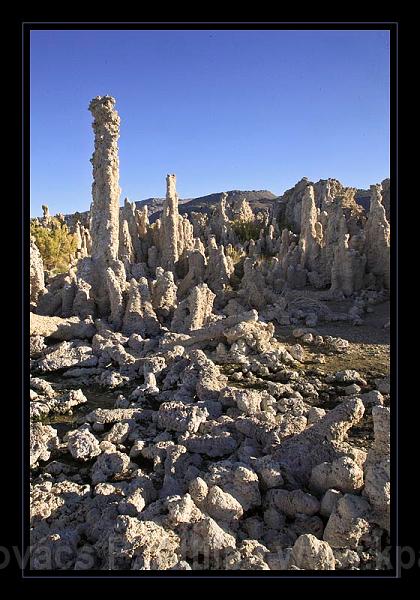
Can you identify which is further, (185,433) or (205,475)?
(185,433)

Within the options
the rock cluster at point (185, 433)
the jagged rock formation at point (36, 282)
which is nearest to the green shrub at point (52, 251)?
the jagged rock formation at point (36, 282)

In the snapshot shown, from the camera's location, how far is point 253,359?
6688mm

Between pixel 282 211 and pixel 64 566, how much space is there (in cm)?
3228

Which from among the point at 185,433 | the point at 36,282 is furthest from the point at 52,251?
the point at 185,433

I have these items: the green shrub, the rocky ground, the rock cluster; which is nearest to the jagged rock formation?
the rock cluster

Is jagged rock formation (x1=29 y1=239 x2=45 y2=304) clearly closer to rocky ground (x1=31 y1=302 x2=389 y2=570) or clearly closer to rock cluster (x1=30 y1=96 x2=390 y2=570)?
rock cluster (x1=30 y1=96 x2=390 y2=570)

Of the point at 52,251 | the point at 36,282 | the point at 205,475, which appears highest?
the point at 52,251

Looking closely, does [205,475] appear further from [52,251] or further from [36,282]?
[52,251]

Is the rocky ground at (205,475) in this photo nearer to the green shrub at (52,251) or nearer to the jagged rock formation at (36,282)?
the jagged rock formation at (36,282)

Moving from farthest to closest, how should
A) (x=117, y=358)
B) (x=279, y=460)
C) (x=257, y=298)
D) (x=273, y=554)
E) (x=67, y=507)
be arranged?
(x=257, y=298)
(x=117, y=358)
(x=279, y=460)
(x=67, y=507)
(x=273, y=554)
